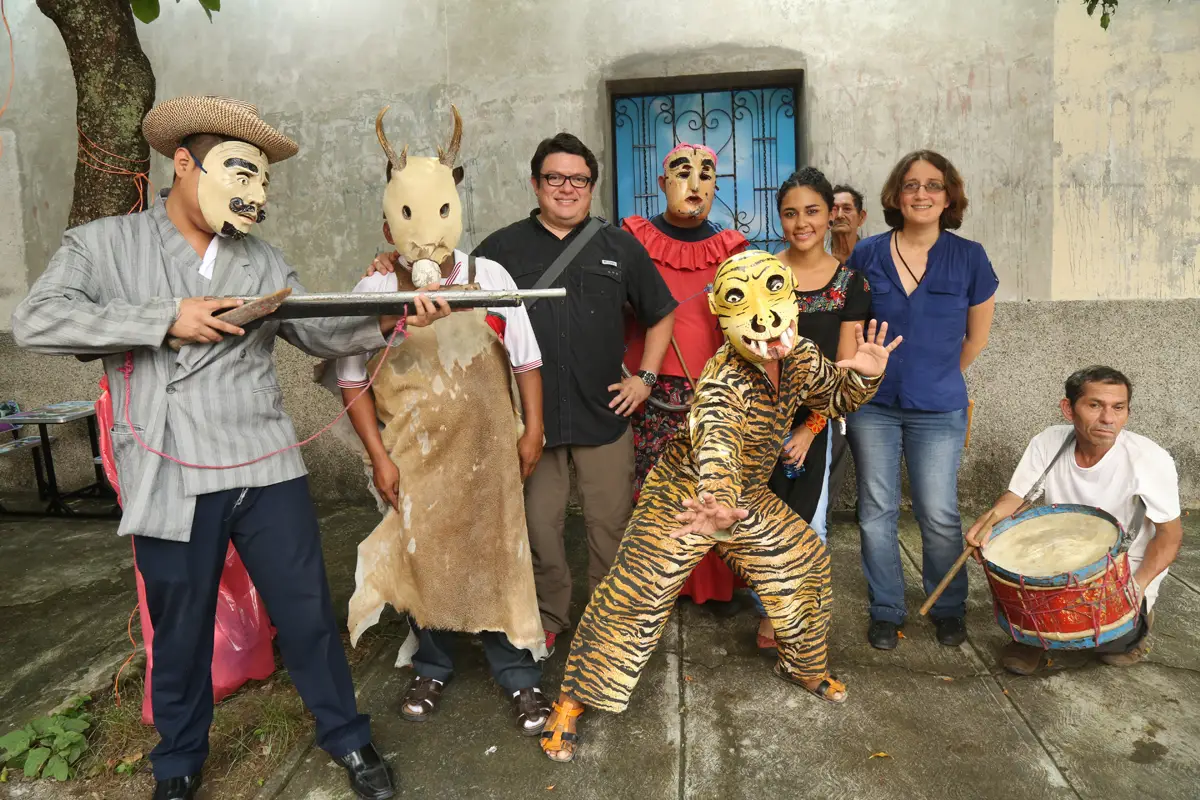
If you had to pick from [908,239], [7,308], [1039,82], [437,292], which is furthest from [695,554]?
[7,308]

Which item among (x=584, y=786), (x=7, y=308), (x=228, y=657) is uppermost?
(x=7, y=308)

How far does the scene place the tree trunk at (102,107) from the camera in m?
3.07

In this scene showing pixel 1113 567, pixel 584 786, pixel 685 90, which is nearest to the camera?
pixel 584 786

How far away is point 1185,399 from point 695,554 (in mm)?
4100

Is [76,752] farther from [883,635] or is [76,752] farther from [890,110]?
[890,110]

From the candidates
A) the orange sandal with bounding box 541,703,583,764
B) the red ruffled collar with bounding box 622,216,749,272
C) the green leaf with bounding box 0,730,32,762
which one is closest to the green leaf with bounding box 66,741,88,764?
the green leaf with bounding box 0,730,32,762

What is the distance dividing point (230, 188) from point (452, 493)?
1.19 meters

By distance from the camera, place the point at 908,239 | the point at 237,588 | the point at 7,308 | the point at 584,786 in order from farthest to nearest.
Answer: the point at 7,308 < the point at 908,239 < the point at 237,588 < the point at 584,786

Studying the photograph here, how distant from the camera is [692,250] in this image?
3422mm

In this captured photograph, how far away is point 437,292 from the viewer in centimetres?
235

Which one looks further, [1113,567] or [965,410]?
[965,410]

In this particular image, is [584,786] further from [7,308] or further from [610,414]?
[7,308]

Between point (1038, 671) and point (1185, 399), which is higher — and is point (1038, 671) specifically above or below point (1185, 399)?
below

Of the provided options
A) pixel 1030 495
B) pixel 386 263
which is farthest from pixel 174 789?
pixel 1030 495
